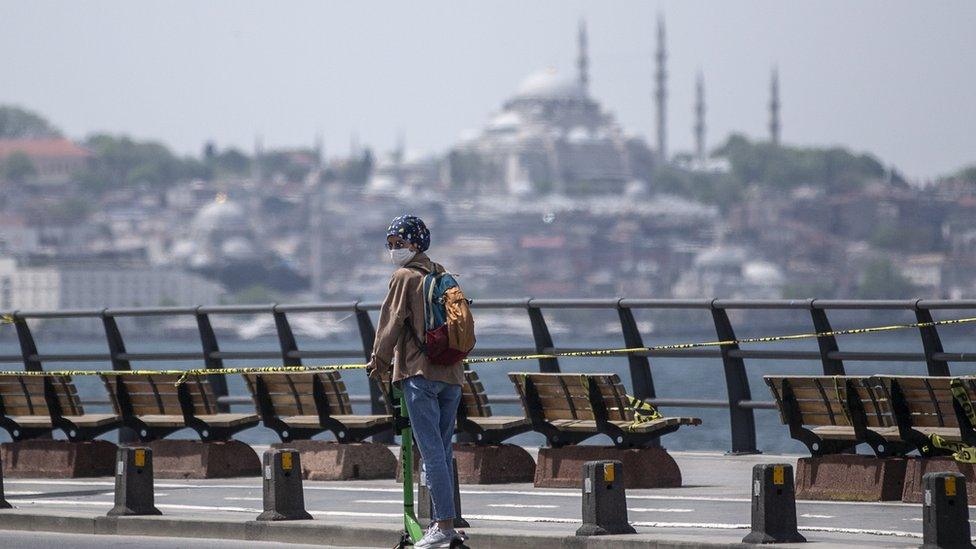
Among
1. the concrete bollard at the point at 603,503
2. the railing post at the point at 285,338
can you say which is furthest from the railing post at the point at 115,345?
the concrete bollard at the point at 603,503

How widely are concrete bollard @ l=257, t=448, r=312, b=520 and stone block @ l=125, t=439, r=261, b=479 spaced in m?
3.72

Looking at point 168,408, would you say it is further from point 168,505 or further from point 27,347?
point 27,347

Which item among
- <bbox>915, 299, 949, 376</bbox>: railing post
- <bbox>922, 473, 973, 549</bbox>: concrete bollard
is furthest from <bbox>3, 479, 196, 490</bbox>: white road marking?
<bbox>922, 473, 973, 549</bbox>: concrete bollard

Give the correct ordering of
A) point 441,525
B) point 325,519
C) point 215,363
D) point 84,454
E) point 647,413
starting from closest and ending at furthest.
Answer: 1. point 441,525
2. point 325,519
3. point 647,413
4. point 84,454
5. point 215,363

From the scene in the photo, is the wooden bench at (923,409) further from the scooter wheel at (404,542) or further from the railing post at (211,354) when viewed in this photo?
the railing post at (211,354)

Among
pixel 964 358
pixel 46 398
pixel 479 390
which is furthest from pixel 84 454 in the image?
pixel 964 358

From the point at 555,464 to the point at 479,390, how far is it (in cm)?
92

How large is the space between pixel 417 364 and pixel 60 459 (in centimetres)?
637

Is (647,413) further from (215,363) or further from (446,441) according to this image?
(215,363)

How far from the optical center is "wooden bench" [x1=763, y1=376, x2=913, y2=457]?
40.1 ft

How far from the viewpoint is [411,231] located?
32.7 ft

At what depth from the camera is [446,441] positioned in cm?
1006

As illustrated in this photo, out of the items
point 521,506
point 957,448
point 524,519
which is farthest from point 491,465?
point 957,448

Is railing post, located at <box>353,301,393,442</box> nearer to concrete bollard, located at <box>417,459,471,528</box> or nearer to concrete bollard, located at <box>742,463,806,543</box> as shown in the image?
concrete bollard, located at <box>417,459,471,528</box>
